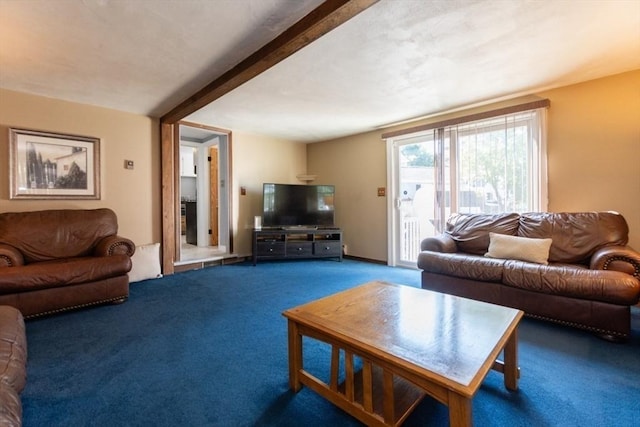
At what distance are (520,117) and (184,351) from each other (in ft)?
13.3

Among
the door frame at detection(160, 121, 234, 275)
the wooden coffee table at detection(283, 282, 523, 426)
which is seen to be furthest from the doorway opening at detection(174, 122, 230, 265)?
the wooden coffee table at detection(283, 282, 523, 426)

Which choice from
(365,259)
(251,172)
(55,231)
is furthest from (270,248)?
(55,231)

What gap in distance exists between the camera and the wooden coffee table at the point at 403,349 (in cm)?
102

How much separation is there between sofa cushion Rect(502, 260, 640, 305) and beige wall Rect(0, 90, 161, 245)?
4.28m

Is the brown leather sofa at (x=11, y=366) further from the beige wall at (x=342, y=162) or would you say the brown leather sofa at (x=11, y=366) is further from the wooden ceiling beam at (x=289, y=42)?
the beige wall at (x=342, y=162)

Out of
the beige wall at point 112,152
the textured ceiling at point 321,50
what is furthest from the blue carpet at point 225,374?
the textured ceiling at point 321,50

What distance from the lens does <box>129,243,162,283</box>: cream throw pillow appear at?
3.65 m

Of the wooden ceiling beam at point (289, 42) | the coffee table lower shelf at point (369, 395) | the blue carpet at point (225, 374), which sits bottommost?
→ the blue carpet at point (225, 374)

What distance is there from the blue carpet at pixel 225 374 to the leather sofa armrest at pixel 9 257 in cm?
56

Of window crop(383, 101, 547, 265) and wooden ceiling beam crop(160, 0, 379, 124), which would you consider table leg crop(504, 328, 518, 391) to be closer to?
wooden ceiling beam crop(160, 0, 379, 124)

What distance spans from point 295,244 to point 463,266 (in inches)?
107

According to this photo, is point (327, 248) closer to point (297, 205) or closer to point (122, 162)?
point (297, 205)

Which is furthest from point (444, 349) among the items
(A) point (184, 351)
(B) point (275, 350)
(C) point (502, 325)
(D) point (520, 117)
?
(D) point (520, 117)

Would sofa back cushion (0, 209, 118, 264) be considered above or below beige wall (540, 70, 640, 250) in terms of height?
below
